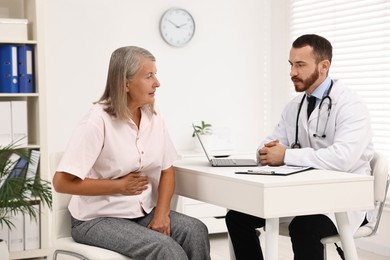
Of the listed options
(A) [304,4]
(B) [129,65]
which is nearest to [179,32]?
(A) [304,4]

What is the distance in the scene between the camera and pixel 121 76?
2.61 metres

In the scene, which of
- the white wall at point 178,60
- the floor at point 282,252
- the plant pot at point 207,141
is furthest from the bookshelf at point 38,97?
the plant pot at point 207,141

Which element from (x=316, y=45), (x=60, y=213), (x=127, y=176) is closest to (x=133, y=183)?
(x=127, y=176)

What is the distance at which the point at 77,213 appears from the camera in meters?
2.58

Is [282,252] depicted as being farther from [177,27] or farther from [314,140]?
[177,27]

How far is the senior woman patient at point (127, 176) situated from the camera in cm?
246

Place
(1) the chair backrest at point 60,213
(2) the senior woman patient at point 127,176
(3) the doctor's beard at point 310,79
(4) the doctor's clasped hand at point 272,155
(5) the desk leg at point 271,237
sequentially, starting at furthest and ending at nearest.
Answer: (3) the doctor's beard at point 310,79 < (4) the doctor's clasped hand at point 272,155 < (1) the chair backrest at point 60,213 < (2) the senior woman patient at point 127,176 < (5) the desk leg at point 271,237

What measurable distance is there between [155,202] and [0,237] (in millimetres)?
1704

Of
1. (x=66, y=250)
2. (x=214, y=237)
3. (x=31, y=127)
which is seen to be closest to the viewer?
(x=66, y=250)

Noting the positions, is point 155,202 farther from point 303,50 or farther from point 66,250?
point 303,50

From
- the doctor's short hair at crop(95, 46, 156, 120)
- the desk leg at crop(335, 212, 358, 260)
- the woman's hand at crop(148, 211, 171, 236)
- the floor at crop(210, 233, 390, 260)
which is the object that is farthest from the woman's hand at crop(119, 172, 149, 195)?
the floor at crop(210, 233, 390, 260)

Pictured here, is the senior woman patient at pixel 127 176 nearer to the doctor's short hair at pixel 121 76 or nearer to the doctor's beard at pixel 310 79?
the doctor's short hair at pixel 121 76

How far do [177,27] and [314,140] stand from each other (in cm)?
228

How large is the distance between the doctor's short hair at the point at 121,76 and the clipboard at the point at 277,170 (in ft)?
1.75
